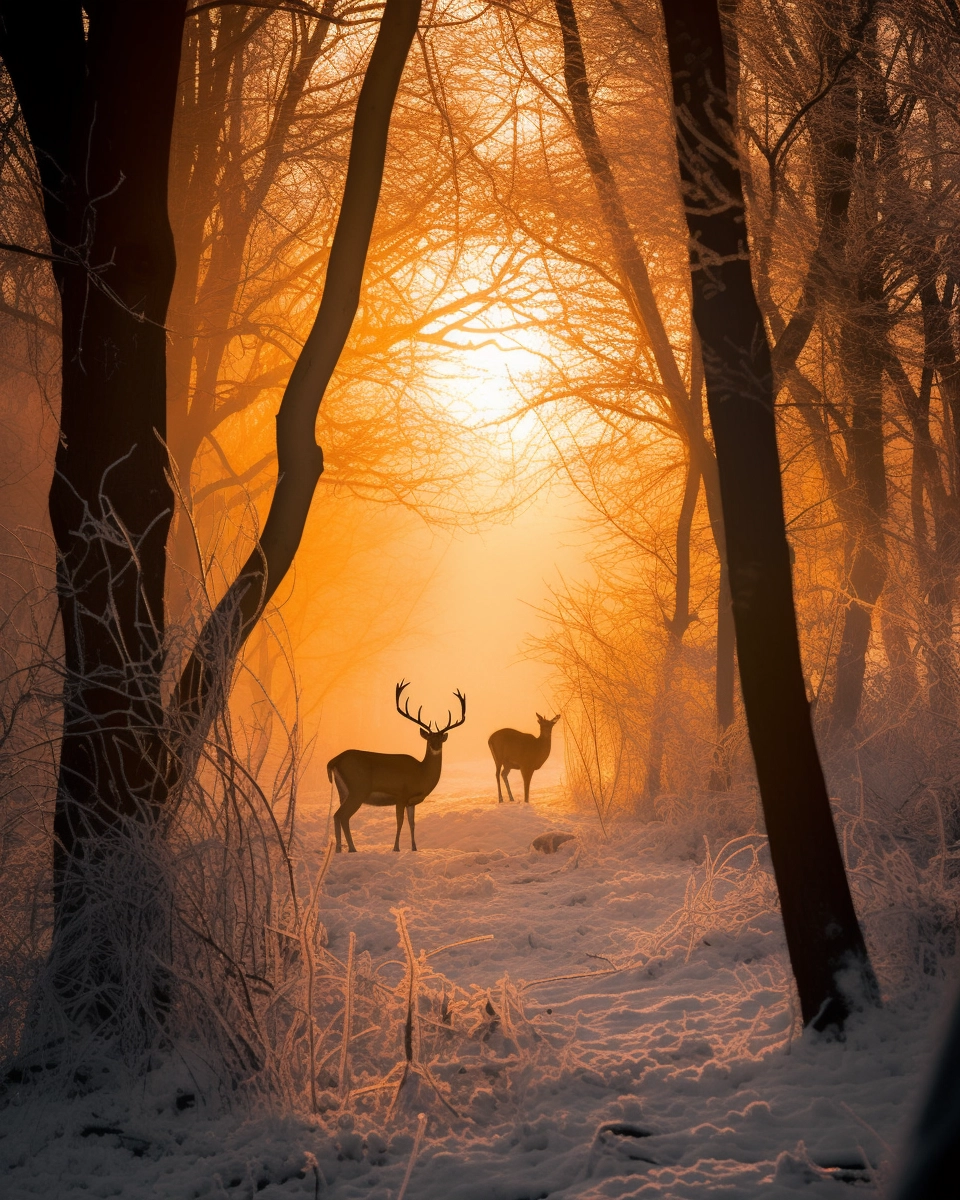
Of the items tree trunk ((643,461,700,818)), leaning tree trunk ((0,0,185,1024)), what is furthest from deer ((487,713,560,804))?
leaning tree trunk ((0,0,185,1024))

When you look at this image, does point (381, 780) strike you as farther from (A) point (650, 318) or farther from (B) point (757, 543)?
(B) point (757, 543)

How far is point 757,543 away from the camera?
380 centimetres

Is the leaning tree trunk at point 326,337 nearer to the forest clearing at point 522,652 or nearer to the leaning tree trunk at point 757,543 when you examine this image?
the forest clearing at point 522,652

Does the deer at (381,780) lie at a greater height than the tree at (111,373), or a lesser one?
lesser

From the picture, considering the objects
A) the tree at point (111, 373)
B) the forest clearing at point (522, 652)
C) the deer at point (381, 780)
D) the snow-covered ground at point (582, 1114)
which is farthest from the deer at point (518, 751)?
the tree at point (111, 373)

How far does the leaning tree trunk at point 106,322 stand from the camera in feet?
13.3

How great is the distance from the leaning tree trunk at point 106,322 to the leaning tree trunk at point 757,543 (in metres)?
2.45

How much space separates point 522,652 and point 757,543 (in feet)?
26.4

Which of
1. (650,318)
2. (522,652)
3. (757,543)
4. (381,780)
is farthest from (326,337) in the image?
(522,652)

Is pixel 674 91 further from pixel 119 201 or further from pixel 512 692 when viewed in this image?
pixel 512 692

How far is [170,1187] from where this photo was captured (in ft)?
9.30

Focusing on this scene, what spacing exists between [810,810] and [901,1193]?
3.47 metres

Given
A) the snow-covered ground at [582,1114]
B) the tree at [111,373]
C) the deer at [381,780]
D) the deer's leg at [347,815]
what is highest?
the tree at [111,373]

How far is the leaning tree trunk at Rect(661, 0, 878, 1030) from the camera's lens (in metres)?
3.62
